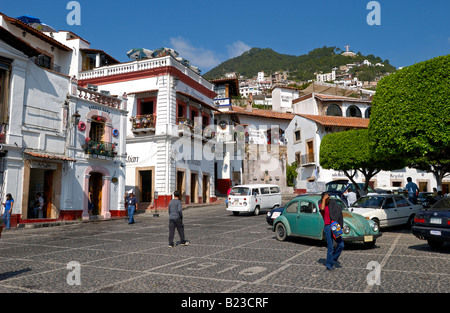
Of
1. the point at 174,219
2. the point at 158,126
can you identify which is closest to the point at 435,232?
the point at 174,219

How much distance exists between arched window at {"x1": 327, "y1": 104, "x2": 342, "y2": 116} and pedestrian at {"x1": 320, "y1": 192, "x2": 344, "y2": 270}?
41.5 m

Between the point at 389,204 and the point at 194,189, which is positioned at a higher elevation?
the point at 194,189

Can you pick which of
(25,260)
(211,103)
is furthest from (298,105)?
(25,260)

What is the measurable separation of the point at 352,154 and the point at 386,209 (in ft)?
32.8

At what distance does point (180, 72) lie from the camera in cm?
2939

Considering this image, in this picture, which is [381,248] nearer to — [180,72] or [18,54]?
[18,54]

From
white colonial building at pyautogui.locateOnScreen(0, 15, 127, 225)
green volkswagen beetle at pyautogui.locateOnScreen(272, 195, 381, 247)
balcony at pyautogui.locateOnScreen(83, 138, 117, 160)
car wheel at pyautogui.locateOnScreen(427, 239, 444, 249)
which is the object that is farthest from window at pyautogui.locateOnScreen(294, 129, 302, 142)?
car wheel at pyautogui.locateOnScreen(427, 239, 444, 249)

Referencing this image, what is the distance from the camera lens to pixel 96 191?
76.7 feet

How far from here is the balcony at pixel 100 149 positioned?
22.0m

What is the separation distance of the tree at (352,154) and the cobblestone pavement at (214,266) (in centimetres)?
1079

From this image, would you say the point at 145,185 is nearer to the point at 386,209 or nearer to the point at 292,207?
the point at 292,207

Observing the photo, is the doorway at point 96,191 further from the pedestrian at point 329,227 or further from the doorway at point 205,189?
the pedestrian at point 329,227

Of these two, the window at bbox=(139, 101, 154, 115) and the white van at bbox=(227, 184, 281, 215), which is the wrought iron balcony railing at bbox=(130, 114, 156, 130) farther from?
the white van at bbox=(227, 184, 281, 215)

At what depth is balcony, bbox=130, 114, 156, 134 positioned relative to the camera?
2790cm
